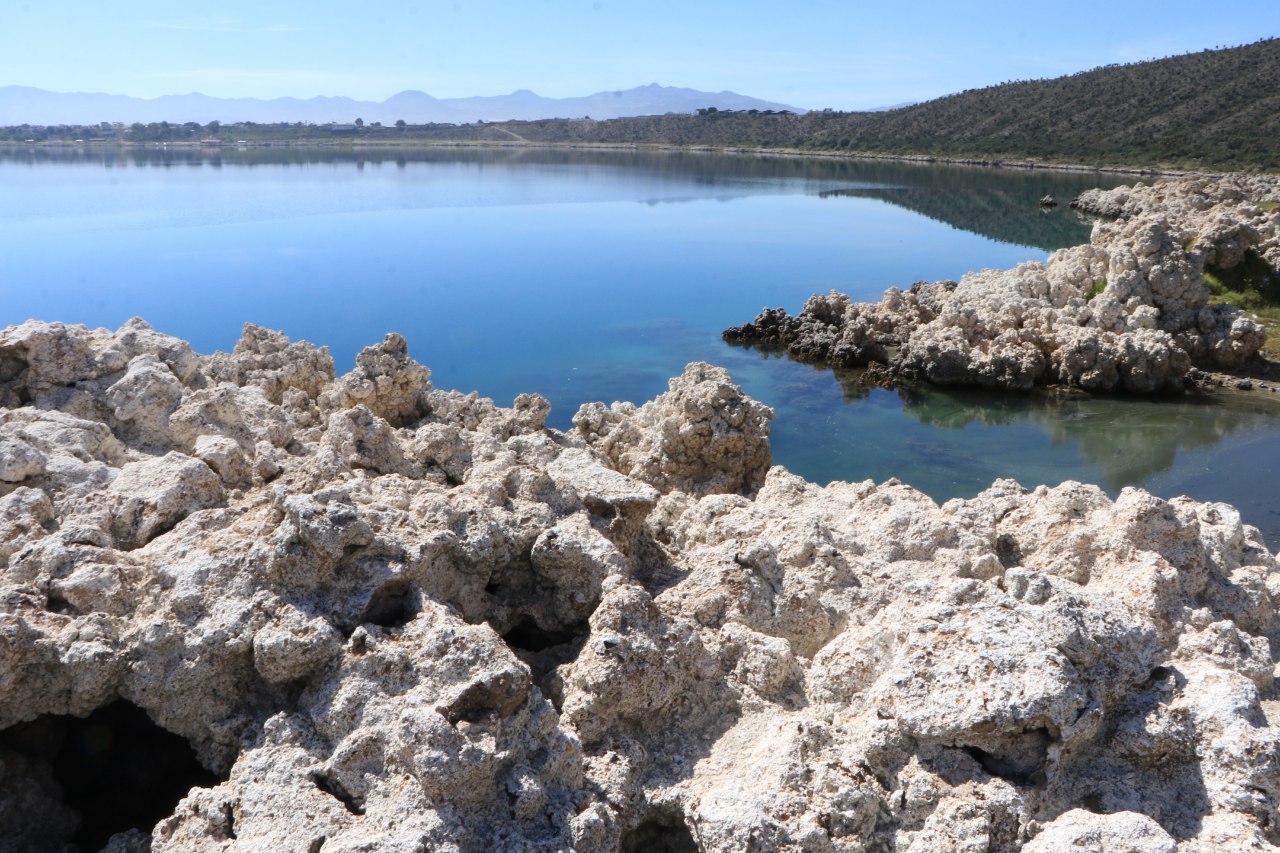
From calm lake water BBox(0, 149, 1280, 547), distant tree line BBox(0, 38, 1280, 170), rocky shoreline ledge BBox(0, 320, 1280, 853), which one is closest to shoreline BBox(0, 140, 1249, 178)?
distant tree line BBox(0, 38, 1280, 170)

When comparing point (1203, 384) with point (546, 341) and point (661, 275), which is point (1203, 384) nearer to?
point (546, 341)

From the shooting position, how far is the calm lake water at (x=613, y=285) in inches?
763

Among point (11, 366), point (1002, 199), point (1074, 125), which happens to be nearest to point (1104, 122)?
point (1074, 125)

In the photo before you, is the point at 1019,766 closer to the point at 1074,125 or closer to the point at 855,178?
the point at 855,178

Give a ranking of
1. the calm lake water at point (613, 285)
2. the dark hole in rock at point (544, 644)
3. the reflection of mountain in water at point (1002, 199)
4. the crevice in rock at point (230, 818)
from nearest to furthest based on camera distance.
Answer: the crevice in rock at point (230, 818) → the dark hole in rock at point (544, 644) → the calm lake water at point (613, 285) → the reflection of mountain in water at point (1002, 199)

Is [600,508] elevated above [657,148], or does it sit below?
below

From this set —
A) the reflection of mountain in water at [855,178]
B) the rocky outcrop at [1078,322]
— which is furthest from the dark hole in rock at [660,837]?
the reflection of mountain in water at [855,178]

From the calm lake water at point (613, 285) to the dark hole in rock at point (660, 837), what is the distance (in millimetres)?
13505

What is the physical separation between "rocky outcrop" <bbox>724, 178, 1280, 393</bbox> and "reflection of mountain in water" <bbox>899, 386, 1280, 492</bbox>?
725mm

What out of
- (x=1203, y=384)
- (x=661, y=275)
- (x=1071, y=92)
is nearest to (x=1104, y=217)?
(x=661, y=275)

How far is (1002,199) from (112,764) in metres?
70.3

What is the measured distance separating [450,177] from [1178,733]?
86.0 m

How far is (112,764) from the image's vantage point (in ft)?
15.5

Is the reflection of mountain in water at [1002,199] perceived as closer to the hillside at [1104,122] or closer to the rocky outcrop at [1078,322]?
the hillside at [1104,122]
